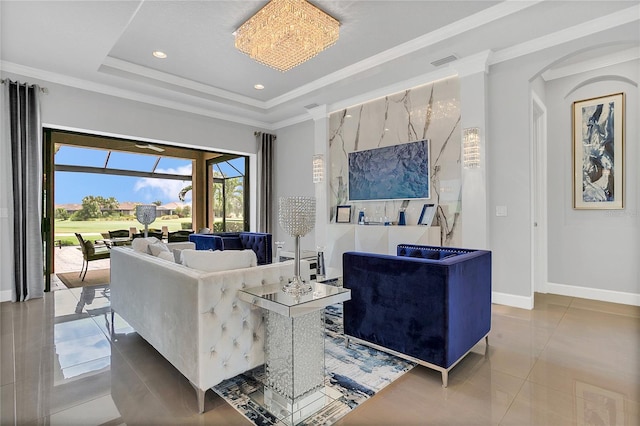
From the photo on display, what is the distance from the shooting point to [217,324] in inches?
74.3

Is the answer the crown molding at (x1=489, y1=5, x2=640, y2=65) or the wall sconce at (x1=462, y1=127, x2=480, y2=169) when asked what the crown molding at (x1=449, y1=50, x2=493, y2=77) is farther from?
the wall sconce at (x1=462, y1=127, x2=480, y2=169)

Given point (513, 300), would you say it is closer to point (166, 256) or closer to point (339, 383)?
point (339, 383)

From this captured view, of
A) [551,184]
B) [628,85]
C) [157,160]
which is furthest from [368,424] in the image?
[157,160]

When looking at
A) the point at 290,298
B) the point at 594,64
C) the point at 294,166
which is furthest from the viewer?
the point at 294,166

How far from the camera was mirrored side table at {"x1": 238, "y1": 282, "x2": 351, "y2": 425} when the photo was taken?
5.92 ft

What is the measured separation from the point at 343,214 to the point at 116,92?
3.93 metres

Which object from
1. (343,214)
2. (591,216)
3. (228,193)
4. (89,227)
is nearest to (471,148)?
(591,216)

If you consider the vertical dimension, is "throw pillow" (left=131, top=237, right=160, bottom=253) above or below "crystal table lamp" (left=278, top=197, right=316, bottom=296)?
below

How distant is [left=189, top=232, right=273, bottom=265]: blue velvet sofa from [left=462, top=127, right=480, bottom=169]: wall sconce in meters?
2.94

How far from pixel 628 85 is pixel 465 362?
155 inches

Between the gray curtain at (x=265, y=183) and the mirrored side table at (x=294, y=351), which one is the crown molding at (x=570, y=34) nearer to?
the mirrored side table at (x=294, y=351)

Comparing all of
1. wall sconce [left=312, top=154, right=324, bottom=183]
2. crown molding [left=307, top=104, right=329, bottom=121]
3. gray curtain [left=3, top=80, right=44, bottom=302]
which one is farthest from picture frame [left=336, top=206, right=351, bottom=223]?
gray curtain [left=3, top=80, right=44, bottom=302]

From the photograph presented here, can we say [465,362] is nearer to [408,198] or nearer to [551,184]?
[408,198]

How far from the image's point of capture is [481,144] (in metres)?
3.89
